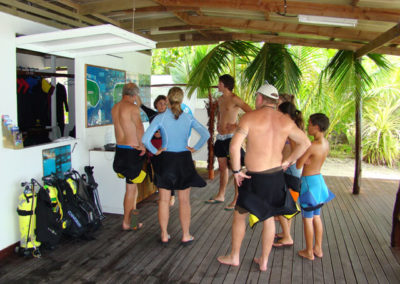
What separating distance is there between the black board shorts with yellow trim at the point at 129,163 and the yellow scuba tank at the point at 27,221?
0.97 meters

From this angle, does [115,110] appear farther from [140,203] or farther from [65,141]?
[140,203]

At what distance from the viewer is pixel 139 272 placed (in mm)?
3312

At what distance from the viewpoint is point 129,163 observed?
4160 mm

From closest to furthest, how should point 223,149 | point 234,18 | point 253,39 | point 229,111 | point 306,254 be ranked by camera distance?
point 306,254
point 229,111
point 223,149
point 234,18
point 253,39

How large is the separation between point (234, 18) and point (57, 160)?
3369 millimetres

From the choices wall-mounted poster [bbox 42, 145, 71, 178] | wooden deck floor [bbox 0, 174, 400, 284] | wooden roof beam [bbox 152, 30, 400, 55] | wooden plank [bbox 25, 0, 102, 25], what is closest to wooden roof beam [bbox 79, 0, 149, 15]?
wooden plank [bbox 25, 0, 102, 25]

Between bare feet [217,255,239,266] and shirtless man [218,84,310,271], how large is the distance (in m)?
0.58

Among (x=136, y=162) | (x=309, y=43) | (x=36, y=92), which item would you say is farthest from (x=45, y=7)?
(x=309, y=43)

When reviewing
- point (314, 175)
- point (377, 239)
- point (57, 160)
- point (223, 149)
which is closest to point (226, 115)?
point (223, 149)

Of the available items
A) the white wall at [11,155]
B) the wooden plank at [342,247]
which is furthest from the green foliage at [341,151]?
the white wall at [11,155]

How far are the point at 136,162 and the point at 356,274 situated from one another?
2.62 metres

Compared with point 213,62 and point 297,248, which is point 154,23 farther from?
point 297,248

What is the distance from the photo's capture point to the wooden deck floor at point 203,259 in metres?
3.25

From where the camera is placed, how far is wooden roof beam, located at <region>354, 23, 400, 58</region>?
13.5 ft
